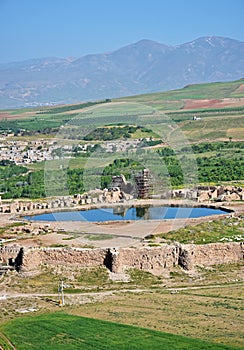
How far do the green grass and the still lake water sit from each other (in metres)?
20.3

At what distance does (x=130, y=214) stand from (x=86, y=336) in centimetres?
2452

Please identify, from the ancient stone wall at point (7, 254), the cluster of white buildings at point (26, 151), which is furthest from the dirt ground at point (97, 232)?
the cluster of white buildings at point (26, 151)

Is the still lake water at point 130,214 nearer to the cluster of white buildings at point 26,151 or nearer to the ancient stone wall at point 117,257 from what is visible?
the ancient stone wall at point 117,257

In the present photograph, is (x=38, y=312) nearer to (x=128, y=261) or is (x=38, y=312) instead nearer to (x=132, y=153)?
(x=128, y=261)

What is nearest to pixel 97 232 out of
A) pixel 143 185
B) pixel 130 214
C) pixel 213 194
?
pixel 130 214

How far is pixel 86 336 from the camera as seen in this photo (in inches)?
1007

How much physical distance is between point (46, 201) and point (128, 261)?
892 inches

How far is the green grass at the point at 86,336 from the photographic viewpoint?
24547mm

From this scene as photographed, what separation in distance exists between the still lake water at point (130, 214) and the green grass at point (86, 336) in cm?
2030

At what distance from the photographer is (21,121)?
6368 inches

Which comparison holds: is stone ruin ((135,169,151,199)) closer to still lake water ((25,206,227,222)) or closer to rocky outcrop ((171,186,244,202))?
rocky outcrop ((171,186,244,202))

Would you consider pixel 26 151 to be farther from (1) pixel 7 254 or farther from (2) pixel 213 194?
(1) pixel 7 254

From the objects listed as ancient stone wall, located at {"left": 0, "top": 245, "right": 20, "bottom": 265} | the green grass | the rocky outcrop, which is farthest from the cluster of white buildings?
the green grass

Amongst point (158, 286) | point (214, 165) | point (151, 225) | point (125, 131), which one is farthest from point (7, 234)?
point (125, 131)
